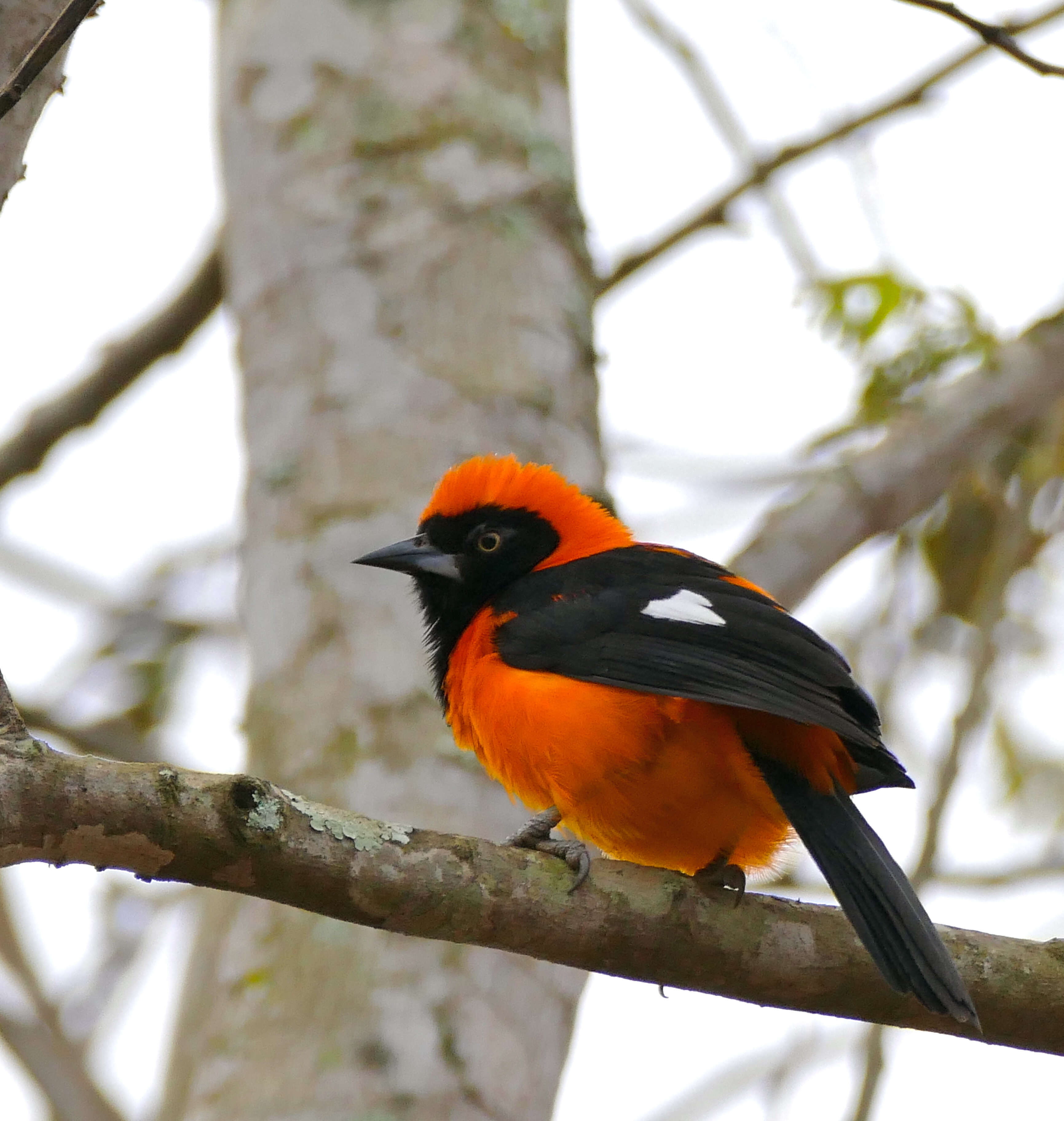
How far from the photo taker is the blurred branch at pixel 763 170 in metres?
5.98

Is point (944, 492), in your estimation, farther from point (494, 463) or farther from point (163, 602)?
point (163, 602)

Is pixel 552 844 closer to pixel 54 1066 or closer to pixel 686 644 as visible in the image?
pixel 686 644

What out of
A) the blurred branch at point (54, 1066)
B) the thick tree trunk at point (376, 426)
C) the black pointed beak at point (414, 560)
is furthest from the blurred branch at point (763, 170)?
the blurred branch at point (54, 1066)

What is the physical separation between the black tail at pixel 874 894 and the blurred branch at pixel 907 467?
5.56 feet

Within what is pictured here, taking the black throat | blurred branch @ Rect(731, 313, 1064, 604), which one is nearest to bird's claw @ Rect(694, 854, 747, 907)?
the black throat

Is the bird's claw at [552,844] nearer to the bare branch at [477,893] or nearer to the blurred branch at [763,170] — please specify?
the bare branch at [477,893]

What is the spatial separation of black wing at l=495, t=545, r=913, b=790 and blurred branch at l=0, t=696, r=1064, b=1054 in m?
0.51

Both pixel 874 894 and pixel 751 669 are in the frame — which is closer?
pixel 874 894

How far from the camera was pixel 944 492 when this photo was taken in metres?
5.68

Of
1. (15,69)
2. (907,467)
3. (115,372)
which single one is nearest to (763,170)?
(907,467)

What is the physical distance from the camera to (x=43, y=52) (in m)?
2.19

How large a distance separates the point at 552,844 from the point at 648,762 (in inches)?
16.4

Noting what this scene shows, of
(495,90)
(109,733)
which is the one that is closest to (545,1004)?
(109,733)

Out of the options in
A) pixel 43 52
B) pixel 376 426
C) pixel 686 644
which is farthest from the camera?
pixel 376 426
